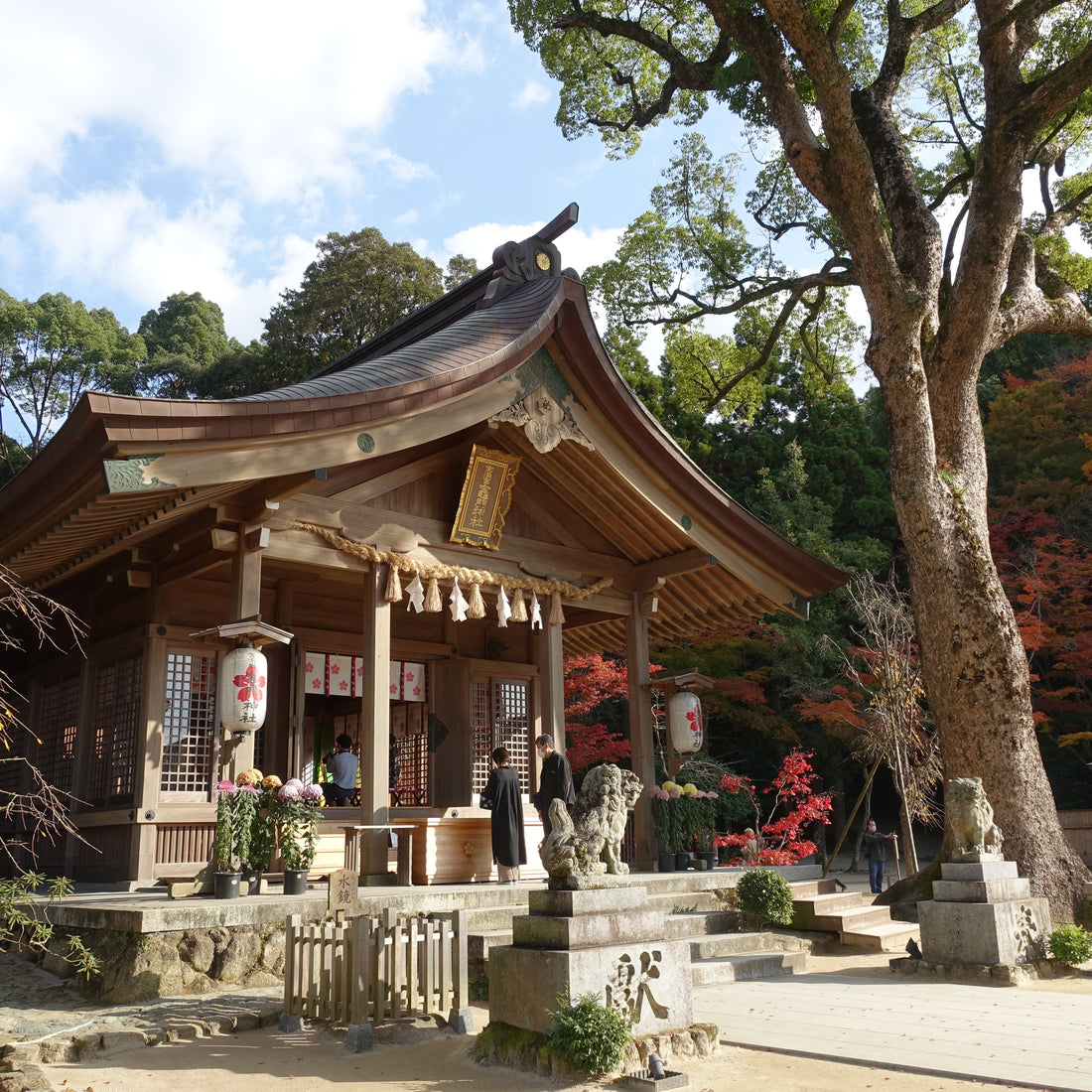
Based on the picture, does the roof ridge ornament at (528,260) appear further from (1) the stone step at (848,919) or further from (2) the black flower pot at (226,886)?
(1) the stone step at (848,919)

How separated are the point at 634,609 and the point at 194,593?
18.1 feet

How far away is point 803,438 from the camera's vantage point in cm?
2959

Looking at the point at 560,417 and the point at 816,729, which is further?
the point at 816,729

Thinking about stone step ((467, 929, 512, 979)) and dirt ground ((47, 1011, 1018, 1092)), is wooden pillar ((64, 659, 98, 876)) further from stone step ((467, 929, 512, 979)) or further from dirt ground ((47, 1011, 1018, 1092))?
dirt ground ((47, 1011, 1018, 1092))

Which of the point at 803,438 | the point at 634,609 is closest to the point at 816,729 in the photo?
the point at 803,438

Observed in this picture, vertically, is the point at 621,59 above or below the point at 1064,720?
above

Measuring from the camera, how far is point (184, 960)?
22.9 ft

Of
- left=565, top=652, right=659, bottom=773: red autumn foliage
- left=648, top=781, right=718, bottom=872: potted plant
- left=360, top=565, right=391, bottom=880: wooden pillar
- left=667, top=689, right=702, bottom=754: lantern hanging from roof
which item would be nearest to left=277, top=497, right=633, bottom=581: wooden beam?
left=360, top=565, right=391, bottom=880: wooden pillar

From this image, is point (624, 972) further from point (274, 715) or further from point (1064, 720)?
point (1064, 720)

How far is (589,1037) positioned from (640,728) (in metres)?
7.28

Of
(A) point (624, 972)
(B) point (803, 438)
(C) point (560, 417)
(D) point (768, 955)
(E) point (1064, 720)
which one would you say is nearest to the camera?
(A) point (624, 972)

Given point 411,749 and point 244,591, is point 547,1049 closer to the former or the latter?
point 244,591

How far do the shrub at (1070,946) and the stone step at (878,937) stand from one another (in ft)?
4.18

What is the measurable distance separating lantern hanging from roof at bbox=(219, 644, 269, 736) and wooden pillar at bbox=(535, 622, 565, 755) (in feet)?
12.2
